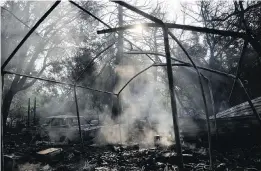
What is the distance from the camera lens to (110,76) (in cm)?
2222

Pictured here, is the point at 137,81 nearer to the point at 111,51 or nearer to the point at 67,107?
the point at 111,51

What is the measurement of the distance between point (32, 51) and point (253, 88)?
2052 cm

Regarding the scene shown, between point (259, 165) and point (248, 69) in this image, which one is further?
point (248, 69)

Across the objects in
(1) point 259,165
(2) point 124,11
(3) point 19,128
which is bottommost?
(1) point 259,165

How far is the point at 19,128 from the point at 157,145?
62.3 feet

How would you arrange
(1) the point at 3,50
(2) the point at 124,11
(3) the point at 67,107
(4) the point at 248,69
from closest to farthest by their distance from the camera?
(1) the point at 3,50 < (4) the point at 248,69 < (2) the point at 124,11 < (3) the point at 67,107

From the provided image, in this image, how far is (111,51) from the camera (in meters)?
22.5

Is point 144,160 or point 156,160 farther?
point 144,160

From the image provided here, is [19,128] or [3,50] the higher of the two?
[3,50]

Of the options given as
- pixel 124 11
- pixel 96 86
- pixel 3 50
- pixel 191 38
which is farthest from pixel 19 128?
pixel 191 38

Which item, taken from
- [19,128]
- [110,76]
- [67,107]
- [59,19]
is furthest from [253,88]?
[67,107]

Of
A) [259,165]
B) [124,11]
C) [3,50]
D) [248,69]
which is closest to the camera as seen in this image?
[259,165]

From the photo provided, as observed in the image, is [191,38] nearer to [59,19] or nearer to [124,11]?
[124,11]

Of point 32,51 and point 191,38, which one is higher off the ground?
point 191,38
